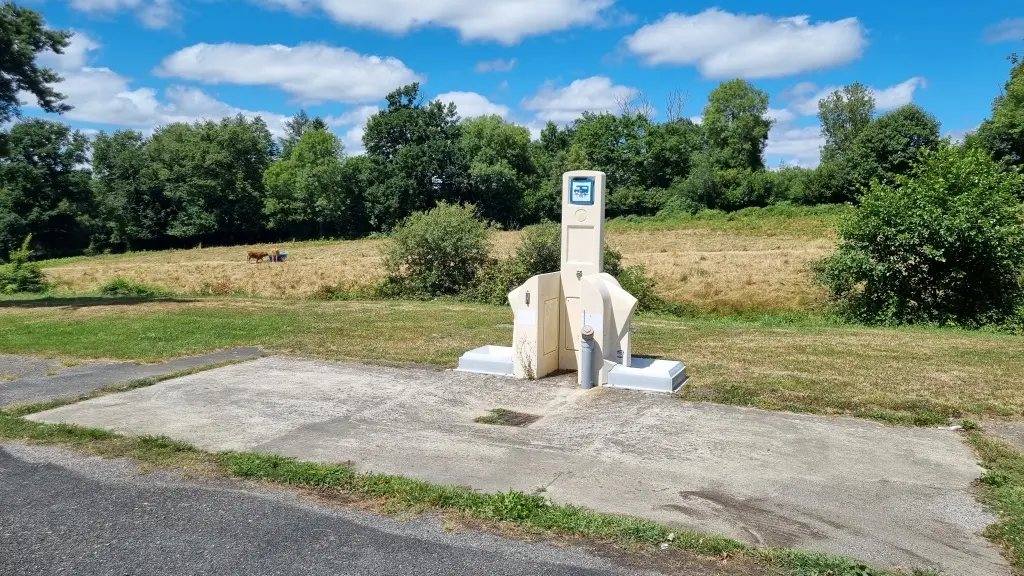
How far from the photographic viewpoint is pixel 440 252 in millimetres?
22906

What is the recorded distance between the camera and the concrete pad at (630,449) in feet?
16.7

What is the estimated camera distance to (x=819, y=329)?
15.3 metres

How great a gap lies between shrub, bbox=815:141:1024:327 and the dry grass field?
9.11 feet

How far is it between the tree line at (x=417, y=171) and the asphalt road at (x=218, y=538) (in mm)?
40516

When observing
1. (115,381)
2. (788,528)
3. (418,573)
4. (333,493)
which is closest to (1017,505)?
(788,528)

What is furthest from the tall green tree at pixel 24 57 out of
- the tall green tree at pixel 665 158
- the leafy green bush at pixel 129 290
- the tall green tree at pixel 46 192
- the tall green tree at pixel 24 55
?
the tall green tree at pixel 665 158

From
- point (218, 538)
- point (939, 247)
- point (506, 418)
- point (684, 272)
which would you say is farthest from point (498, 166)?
point (218, 538)

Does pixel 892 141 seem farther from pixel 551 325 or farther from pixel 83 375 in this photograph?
pixel 83 375

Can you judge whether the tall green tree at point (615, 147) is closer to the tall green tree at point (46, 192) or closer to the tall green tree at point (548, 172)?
the tall green tree at point (548, 172)

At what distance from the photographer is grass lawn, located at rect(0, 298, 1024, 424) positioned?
354 inches

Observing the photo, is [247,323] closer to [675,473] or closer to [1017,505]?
Answer: [675,473]

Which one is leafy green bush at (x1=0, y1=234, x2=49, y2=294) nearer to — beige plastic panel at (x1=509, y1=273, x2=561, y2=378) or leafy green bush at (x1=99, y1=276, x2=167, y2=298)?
leafy green bush at (x1=99, y1=276, x2=167, y2=298)

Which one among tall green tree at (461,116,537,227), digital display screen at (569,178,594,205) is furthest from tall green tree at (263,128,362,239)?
digital display screen at (569,178,594,205)

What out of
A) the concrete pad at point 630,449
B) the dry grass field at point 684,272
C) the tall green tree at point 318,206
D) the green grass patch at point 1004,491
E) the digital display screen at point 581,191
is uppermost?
the tall green tree at point 318,206
